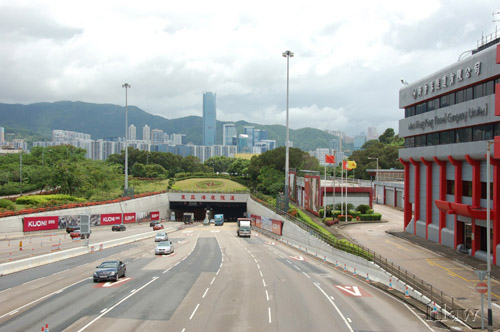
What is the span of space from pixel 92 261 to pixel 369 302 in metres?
27.0

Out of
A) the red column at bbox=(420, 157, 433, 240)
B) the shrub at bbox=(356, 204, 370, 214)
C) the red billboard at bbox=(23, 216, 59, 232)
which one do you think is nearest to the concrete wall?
the red billboard at bbox=(23, 216, 59, 232)

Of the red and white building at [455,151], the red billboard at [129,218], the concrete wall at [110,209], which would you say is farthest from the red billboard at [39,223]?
the red and white building at [455,151]

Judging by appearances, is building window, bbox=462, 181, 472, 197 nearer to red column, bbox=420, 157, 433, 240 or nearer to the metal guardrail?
red column, bbox=420, 157, 433, 240

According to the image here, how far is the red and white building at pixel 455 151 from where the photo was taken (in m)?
37.9

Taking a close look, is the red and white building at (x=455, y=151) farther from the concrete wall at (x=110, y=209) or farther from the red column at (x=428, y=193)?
the concrete wall at (x=110, y=209)

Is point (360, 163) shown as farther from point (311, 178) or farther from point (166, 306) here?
point (166, 306)

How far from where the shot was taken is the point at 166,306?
78.2 ft

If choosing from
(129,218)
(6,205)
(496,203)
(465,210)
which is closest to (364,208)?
(465,210)

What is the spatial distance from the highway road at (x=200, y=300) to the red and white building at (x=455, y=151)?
46.6 ft

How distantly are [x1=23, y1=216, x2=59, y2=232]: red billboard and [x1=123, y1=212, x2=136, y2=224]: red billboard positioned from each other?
21270 millimetres

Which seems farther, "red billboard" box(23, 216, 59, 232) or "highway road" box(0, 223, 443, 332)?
"red billboard" box(23, 216, 59, 232)

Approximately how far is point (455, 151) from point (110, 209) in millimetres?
63985

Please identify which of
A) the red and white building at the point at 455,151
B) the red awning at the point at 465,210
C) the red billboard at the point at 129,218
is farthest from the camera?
the red billboard at the point at 129,218

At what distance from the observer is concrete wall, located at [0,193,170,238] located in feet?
194
